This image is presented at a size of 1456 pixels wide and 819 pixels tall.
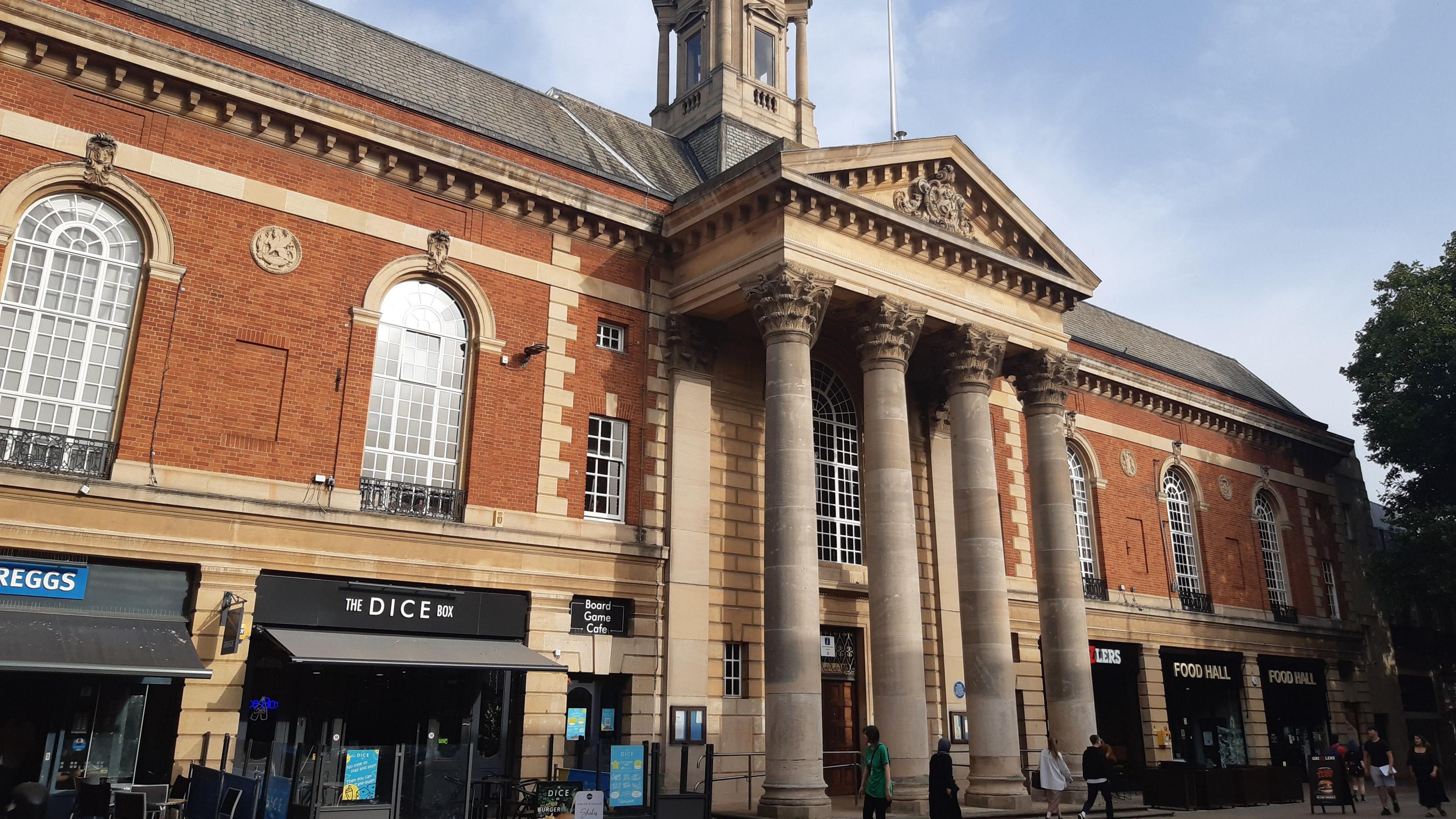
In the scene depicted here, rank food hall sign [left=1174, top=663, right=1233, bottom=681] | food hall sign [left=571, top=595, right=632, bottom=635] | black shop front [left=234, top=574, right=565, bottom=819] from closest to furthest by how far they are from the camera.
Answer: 1. black shop front [left=234, top=574, right=565, bottom=819]
2. food hall sign [left=571, top=595, right=632, bottom=635]
3. food hall sign [left=1174, top=663, right=1233, bottom=681]

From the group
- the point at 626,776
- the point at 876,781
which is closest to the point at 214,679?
the point at 626,776

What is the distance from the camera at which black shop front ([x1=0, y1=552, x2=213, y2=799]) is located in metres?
14.2

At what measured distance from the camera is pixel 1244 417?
3731 centimetres

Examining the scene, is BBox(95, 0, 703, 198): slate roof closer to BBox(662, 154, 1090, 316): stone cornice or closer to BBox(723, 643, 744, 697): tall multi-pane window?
BBox(662, 154, 1090, 316): stone cornice

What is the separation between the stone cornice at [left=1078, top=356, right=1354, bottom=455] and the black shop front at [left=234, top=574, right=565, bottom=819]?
808 inches

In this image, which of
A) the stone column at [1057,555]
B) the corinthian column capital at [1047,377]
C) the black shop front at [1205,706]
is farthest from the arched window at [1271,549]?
the corinthian column capital at [1047,377]

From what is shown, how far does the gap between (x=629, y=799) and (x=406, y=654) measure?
432 centimetres

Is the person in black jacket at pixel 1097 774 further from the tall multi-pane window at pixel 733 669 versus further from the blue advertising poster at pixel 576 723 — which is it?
the blue advertising poster at pixel 576 723

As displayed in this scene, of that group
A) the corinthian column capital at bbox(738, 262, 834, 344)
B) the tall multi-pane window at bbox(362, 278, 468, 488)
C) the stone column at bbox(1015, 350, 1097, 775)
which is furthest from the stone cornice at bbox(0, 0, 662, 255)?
the stone column at bbox(1015, 350, 1097, 775)

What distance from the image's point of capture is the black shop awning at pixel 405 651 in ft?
53.0

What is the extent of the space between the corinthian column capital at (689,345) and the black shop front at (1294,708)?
76.0ft

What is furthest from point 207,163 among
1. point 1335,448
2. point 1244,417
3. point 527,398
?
point 1335,448

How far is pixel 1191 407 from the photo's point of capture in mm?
35625

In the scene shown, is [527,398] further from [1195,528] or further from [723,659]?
[1195,528]
